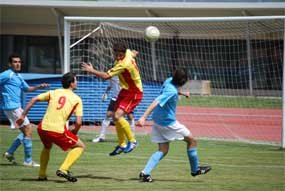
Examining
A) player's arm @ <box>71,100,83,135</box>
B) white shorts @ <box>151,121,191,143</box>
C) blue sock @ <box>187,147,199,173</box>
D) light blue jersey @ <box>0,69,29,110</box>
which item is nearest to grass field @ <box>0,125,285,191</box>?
blue sock @ <box>187,147,199,173</box>

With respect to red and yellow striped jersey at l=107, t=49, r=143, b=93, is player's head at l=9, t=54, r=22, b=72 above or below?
above

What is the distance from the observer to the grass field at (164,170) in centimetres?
Result: 1066

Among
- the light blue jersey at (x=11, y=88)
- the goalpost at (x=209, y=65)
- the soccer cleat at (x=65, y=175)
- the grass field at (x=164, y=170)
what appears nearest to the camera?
the soccer cleat at (x=65, y=175)

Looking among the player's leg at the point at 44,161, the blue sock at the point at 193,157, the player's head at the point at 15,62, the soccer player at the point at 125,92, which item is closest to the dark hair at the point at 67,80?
the player's leg at the point at 44,161

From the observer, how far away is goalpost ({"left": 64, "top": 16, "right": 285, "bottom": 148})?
69.1ft

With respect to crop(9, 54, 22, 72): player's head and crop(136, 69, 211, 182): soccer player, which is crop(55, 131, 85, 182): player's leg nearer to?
crop(136, 69, 211, 182): soccer player

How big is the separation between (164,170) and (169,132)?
164 centimetres

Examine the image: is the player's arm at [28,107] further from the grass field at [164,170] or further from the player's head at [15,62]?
the player's head at [15,62]

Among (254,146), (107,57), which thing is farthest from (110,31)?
(254,146)

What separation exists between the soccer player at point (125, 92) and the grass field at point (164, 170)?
1.51 feet

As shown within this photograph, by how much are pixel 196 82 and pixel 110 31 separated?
8.91m

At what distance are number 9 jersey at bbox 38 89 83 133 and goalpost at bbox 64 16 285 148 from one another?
7372 millimetres

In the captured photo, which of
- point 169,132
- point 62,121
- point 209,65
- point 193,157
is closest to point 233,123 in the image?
point 209,65

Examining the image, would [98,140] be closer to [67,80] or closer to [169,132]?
[169,132]
